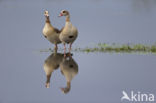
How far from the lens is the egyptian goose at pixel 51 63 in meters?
8.53

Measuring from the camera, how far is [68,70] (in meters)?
8.68

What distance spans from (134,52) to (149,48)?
0.60 m

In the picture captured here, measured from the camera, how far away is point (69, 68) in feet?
29.0

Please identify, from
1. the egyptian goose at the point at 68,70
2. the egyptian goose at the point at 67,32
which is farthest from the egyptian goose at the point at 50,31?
the egyptian goose at the point at 68,70

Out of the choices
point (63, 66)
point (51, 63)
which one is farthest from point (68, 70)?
point (51, 63)

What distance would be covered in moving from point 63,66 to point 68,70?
33 cm

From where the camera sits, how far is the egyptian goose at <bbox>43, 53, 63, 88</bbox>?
8531 millimetres

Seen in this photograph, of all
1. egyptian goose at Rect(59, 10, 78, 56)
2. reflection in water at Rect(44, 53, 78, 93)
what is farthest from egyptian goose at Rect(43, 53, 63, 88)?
egyptian goose at Rect(59, 10, 78, 56)

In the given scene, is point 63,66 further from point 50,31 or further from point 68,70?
Result: point 50,31

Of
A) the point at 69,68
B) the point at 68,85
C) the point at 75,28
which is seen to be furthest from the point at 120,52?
the point at 68,85

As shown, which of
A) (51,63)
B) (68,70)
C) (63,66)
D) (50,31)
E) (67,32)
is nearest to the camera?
(68,70)

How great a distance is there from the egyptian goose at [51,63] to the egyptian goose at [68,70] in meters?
0.13

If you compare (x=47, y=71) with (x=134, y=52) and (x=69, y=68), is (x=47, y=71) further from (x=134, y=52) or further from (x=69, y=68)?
(x=134, y=52)

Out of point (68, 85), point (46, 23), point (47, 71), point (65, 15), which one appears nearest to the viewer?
point (68, 85)
